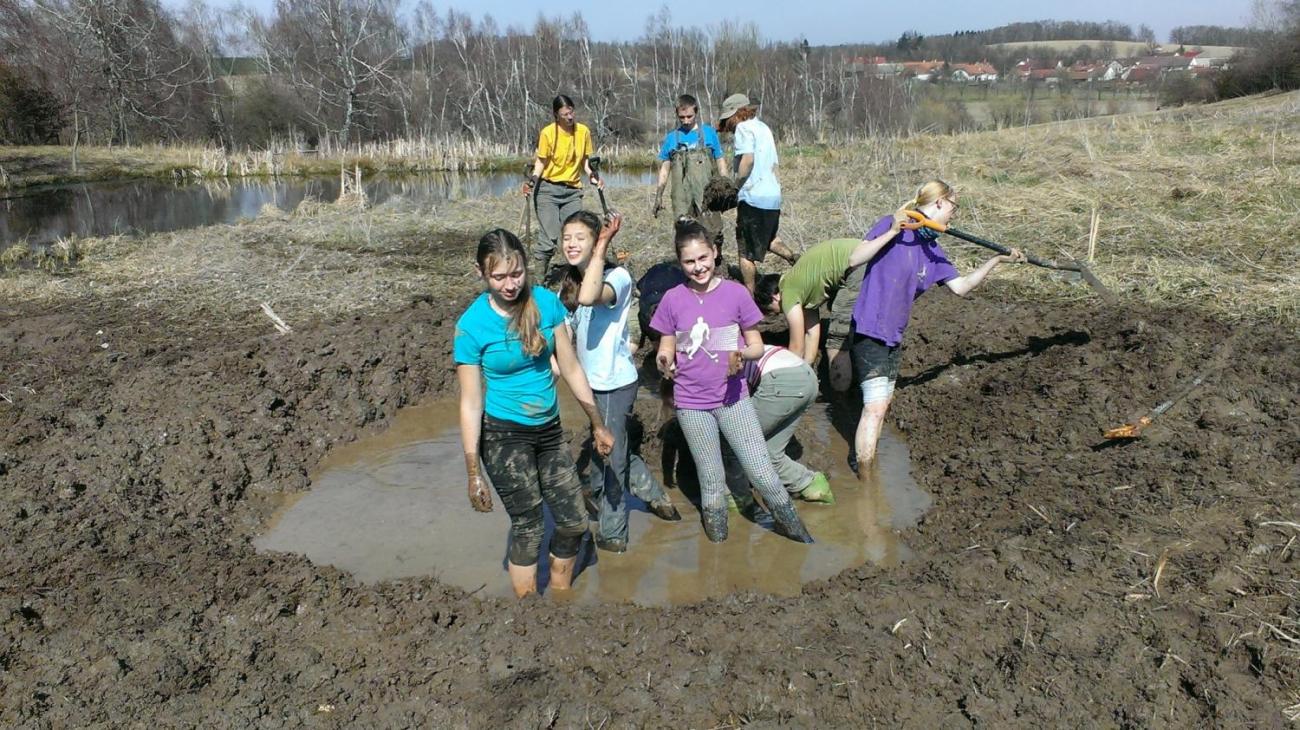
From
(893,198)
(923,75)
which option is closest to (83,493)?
(893,198)

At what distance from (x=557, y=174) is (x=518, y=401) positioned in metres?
4.75

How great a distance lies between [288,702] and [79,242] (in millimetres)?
11532

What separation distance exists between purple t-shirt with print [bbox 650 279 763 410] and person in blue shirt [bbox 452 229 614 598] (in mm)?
532

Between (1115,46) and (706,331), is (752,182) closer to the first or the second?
(706,331)

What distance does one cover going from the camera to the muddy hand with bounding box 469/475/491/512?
3.46 m

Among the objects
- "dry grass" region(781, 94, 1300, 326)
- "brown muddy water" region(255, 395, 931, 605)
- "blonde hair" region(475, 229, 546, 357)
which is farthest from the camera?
"dry grass" region(781, 94, 1300, 326)

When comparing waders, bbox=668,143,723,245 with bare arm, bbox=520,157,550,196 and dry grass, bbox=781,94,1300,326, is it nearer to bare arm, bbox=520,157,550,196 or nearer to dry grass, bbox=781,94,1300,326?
bare arm, bbox=520,157,550,196

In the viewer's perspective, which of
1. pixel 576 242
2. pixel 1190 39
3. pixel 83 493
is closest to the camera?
pixel 576 242

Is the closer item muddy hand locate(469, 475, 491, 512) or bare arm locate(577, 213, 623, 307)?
muddy hand locate(469, 475, 491, 512)

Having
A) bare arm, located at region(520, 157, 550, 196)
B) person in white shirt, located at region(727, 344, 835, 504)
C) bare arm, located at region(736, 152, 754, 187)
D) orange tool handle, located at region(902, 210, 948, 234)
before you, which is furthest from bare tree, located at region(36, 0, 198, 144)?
orange tool handle, located at region(902, 210, 948, 234)

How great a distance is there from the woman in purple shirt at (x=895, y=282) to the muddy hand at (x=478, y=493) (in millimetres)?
2453

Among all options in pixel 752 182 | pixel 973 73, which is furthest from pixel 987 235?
pixel 973 73

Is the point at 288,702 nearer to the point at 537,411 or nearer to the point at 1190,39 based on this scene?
the point at 537,411

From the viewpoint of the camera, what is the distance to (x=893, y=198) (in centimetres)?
1323
